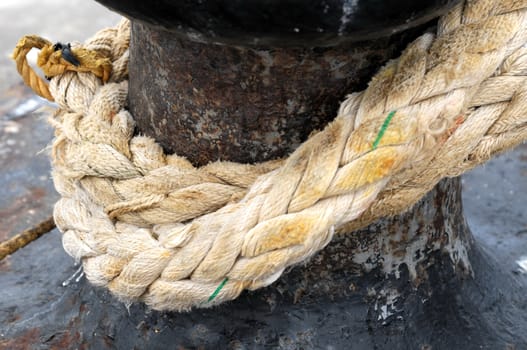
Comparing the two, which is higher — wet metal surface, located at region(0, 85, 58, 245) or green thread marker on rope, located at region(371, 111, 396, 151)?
green thread marker on rope, located at region(371, 111, 396, 151)

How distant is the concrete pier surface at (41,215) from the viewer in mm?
1463

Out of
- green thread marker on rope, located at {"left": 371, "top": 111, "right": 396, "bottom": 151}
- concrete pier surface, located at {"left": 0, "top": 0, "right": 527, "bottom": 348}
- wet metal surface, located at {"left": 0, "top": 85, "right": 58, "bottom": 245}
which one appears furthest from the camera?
wet metal surface, located at {"left": 0, "top": 85, "right": 58, "bottom": 245}

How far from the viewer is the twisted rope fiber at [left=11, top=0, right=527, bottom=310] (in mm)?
947

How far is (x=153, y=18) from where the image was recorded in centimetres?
86

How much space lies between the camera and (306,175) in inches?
37.8

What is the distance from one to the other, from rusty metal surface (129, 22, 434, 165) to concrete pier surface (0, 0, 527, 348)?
247 millimetres

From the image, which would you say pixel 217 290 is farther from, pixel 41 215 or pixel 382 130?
pixel 41 215

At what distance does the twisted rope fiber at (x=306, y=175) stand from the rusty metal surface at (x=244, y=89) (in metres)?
0.03

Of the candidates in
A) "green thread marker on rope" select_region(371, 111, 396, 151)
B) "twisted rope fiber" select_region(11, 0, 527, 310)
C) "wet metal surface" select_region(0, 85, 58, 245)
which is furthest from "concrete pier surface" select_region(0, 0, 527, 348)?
"green thread marker on rope" select_region(371, 111, 396, 151)

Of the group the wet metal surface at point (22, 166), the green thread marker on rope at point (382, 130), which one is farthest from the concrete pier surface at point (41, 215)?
the green thread marker on rope at point (382, 130)

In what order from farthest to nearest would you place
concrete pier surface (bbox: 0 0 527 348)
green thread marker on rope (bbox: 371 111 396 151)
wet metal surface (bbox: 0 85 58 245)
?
wet metal surface (bbox: 0 85 58 245) < concrete pier surface (bbox: 0 0 527 348) < green thread marker on rope (bbox: 371 111 396 151)

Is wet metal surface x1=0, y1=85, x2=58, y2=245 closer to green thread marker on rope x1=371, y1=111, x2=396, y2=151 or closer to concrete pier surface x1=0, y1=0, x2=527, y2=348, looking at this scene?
concrete pier surface x1=0, y1=0, x2=527, y2=348

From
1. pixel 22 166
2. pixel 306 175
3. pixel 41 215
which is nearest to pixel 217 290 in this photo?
pixel 306 175

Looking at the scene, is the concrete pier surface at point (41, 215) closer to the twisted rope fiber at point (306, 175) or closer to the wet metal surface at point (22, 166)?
the wet metal surface at point (22, 166)
